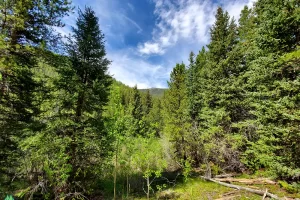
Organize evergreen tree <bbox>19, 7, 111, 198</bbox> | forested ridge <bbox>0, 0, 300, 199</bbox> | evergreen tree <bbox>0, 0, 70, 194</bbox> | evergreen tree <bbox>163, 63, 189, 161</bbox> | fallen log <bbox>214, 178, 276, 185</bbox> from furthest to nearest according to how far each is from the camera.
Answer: evergreen tree <bbox>163, 63, 189, 161</bbox>, fallen log <bbox>214, 178, 276, 185</bbox>, evergreen tree <bbox>19, 7, 111, 198</bbox>, forested ridge <bbox>0, 0, 300, 199</bbox>, evergreen tree <bbox>0, 0, 70, 194</bbox>

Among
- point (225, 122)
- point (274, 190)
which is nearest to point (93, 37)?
point (225, 122)

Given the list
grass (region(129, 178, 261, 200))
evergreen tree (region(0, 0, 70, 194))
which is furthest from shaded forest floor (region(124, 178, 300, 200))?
evergreen tree (region(0, 0, 70, 194))

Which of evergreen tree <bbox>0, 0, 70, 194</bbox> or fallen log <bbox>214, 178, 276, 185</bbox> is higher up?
evergreen tree <bbox>0, 0, 70, 194</bbox>

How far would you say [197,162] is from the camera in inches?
627

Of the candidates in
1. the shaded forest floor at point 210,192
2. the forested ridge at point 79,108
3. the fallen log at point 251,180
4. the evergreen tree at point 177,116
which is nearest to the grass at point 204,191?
the shaded forest floor at point 210,192

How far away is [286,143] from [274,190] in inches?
108

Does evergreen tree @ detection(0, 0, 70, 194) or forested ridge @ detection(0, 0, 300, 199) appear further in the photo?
forested ridge @ detection(0, 0, 300, 199)

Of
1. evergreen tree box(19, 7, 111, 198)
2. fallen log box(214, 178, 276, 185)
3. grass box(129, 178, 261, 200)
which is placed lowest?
grass box(129, 178, 261, 200)

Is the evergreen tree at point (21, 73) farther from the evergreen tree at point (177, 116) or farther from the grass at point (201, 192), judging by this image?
the evergreen tree at point (177, 116)

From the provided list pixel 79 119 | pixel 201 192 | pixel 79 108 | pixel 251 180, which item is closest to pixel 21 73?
pixel 79 108

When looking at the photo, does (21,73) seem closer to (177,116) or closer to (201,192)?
(201,192)

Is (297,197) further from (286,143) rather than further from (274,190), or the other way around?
(286,143)

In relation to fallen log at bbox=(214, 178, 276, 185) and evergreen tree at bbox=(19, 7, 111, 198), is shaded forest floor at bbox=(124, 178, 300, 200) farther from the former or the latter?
evergreen tree at bbox=(19, 7, 111, 198)

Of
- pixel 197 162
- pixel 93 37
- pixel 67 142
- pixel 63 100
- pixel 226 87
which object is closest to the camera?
pixel 67 142
